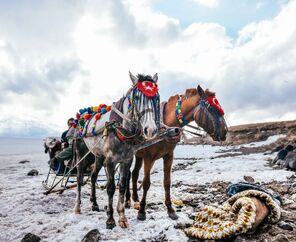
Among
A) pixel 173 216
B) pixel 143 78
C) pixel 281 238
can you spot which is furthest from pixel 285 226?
pixel 143 78

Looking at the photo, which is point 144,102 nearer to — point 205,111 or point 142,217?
point 205,111

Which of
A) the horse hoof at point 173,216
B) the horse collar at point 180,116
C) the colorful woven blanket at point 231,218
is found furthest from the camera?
the horse collar at point 180,116

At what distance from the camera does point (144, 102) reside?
16.4ft

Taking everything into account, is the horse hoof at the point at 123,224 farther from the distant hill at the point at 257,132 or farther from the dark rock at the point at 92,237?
the distant hill at the point at 257,132

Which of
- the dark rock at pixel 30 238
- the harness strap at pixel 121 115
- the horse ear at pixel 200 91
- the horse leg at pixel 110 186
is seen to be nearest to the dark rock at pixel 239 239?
the horse leg at pixel 110 186

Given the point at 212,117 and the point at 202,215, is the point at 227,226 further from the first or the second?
the point at 212,117

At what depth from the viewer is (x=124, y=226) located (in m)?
5.48

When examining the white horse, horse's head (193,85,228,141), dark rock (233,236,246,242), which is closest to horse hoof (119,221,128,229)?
the white horse

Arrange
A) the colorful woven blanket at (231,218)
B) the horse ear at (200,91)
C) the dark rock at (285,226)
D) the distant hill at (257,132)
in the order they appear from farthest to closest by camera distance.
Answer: the distant hill at (257,132) < the horse ear at (200,91) < the dark rock at (285,226) < the colorful woven blanket at (231,218)

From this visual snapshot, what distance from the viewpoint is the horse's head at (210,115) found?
602cm

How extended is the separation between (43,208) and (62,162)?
7.27 feet

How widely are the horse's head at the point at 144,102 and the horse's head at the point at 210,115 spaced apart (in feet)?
4.67

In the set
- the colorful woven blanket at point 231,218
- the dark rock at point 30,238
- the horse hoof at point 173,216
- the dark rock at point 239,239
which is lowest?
the horse hoof at point 173,216

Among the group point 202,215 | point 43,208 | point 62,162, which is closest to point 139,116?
point 202,215
